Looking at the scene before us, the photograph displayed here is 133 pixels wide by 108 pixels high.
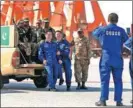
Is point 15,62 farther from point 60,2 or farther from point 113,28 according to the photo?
point 60,2

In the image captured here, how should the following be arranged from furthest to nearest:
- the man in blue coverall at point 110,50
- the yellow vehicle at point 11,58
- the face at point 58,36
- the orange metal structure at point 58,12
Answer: the orange metal structure at point 58,12, the face at point 58,36, the yellow vehicle at point 11,58, the man in blue coverall at point 110,50

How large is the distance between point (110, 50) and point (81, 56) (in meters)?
4.33

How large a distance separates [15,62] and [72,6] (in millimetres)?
33482

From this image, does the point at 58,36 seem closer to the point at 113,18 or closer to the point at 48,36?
the point at 48,36

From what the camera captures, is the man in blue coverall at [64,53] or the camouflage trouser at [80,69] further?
the camouflage trouser at [80,69]

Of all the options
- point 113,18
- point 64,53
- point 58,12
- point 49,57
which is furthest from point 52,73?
point 58,12

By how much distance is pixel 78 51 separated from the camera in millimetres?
13469

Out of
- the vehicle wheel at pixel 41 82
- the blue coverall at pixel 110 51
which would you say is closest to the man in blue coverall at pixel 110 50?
the blue coverall at pixel 110 51

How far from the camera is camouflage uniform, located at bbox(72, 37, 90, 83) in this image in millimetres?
13453

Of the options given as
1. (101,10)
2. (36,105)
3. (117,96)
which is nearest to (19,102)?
(36,105)

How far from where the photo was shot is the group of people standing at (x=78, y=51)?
9.20 meters

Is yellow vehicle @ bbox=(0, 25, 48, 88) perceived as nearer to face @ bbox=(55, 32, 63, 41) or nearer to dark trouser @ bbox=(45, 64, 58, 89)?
dark trouser @ bbox=(45, 64, 58, 89)

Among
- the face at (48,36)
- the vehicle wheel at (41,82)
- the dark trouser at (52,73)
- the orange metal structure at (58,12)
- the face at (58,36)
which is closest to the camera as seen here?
the face at (48,36)

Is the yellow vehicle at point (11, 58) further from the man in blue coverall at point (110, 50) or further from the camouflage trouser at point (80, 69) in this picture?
the man in blue coverall at point (110, 50)
